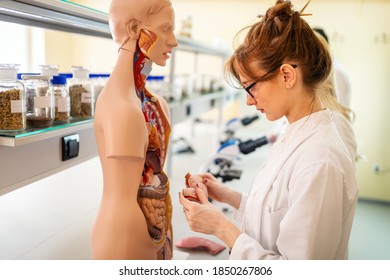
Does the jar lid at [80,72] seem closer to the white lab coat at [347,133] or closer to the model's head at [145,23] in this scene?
the model's head at [145,23]

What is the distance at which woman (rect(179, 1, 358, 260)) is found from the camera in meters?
0.92

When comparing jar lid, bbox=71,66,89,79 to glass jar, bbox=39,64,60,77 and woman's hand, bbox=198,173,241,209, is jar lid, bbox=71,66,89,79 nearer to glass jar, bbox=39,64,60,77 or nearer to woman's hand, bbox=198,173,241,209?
glass jar, bbox=39,64,60,77

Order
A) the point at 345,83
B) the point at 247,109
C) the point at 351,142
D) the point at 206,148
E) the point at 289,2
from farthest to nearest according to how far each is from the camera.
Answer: the point at 247,109 → the point at 206,148 → the point at 345,83 → the point at 351,142 → the point at 289,2

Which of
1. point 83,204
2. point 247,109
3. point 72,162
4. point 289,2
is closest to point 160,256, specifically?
point 72,162

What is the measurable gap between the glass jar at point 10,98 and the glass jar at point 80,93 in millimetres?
355

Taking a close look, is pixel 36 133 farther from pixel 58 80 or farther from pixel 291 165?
pixel 291 165

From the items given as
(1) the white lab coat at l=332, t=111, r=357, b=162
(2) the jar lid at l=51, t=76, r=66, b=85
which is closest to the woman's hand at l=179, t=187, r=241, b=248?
(2) the jar lid at l=51, t=76, r=66, b=85

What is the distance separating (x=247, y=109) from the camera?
5.28m

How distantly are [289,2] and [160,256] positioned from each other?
2.78 ft

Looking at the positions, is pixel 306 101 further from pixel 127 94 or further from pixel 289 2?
pixel 127 94

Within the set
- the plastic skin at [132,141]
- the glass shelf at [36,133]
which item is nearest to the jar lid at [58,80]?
the glass shelf at [36,133]

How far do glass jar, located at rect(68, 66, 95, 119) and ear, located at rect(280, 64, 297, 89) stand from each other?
80cm

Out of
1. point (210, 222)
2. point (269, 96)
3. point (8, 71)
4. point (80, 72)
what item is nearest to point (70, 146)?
point (80, 72)

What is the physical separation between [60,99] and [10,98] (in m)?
0.25
